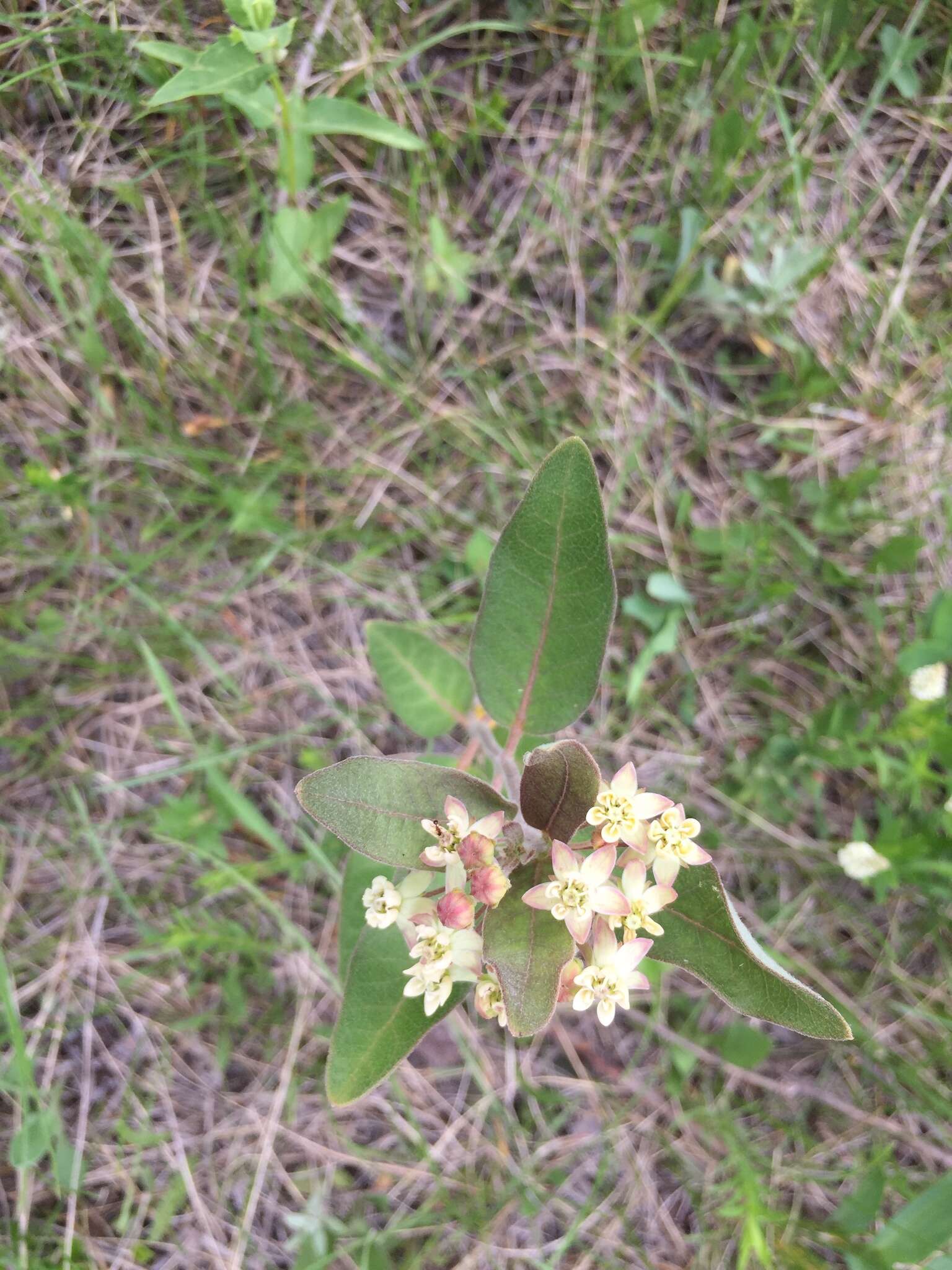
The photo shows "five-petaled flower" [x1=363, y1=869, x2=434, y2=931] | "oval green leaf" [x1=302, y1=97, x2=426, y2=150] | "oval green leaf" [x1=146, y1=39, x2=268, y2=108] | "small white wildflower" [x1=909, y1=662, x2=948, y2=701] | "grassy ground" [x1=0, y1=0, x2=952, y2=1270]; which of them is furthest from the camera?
"grassy ground" [x1=0, y1=0, x2=952, y2=1270]

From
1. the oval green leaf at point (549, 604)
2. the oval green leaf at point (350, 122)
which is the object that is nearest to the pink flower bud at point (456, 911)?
the oval green leaf at point (549, 604)

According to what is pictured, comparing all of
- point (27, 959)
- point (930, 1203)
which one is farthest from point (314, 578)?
point (930, 1203)

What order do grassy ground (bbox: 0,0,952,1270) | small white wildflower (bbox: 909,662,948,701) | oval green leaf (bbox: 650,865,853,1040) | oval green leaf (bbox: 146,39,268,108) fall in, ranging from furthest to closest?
1. grassy ground (bbox: 0,0,952,1270)
2. small white wildflower (bbox: 909,662,948,701)
3. oval green leaf (bbox: 146,39,268,108)
4. oval green leaf (bbox: 650,865,853,1040)

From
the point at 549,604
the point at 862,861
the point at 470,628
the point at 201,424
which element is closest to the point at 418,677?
the point at 549,604

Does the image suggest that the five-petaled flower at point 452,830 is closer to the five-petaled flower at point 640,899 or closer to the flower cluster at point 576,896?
the flower cluster at point 576,896

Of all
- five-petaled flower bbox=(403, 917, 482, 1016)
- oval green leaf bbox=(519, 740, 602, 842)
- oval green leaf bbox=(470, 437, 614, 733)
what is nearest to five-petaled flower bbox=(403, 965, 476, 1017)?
five-petaled flower bbox=(403, 917, 482, 1016)

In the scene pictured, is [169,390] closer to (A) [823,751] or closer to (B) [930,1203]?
(A) [823,751]

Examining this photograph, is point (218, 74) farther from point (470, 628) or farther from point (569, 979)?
point (569, 979)

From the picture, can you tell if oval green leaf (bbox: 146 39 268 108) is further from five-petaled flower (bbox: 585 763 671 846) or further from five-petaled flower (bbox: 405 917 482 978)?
five-petaled flower (bbox: 405 917 482 978)
